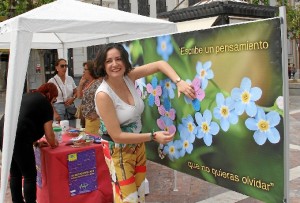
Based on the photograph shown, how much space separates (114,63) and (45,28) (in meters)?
1.49

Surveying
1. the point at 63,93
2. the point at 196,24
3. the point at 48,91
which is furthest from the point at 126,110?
the point at 196,24

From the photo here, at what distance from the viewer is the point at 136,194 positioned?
3078mm

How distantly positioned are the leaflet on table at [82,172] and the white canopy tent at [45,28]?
790mm

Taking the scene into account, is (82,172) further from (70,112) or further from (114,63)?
(70,112)


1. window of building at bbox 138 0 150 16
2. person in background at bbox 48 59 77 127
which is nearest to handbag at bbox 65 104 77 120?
person in background at bbox 48 59 77 127

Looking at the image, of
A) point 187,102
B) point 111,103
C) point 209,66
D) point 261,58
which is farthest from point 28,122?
point 261,58

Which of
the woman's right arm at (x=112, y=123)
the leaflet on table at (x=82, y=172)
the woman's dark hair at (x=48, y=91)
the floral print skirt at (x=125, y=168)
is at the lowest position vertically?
the leaflet on table at (x=82, y=172)

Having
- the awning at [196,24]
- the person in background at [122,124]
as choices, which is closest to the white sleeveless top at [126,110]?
the person in background at [122,124]

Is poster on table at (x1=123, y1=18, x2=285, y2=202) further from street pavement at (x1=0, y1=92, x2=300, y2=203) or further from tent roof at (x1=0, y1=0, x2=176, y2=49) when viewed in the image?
street pavement at (x1=0, y1=92, x2=300, y2=203)

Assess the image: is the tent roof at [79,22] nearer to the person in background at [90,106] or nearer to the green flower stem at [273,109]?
the person in background at [90,106]

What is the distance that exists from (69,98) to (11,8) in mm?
12387

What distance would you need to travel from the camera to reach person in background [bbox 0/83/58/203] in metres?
3.85

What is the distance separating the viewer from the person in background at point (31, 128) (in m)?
3.85

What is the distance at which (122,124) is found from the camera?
2980mm
